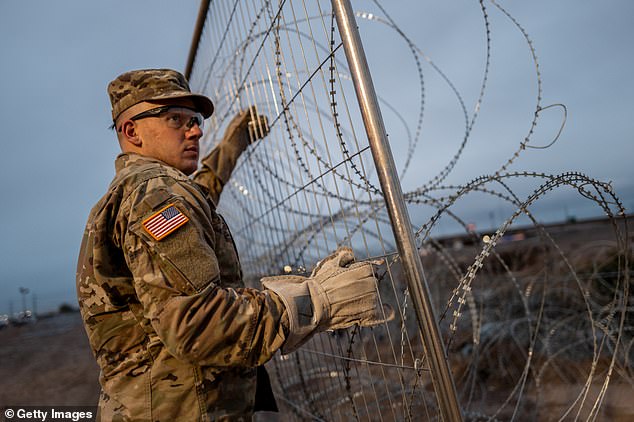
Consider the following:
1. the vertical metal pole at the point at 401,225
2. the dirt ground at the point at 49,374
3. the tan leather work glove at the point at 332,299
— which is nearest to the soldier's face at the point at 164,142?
the tan leather work glove at the point at 332,299

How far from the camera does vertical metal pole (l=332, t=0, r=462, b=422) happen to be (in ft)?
4.13

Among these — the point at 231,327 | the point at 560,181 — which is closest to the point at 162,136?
the point at 231,327

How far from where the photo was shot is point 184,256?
1225mm

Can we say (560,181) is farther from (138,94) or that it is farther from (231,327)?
(138,94)

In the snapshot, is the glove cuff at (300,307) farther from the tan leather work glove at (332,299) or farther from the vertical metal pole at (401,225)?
the vertical metal pole at (401,225)

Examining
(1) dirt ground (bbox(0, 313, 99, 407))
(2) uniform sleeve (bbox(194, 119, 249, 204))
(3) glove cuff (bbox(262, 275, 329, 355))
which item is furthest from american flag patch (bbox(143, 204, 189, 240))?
(1) dirt ground (bbox(0, 313, 99, 407))

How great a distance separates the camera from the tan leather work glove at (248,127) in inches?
108

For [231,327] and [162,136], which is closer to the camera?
[231,327]

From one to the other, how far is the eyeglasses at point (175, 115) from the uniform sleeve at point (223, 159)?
1049mm

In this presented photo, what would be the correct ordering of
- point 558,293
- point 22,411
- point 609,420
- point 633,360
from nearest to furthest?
point 609,420
point 633,360
point 22,411
point 558,293

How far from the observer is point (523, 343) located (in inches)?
204

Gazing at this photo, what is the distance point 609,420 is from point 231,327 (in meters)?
3.31
